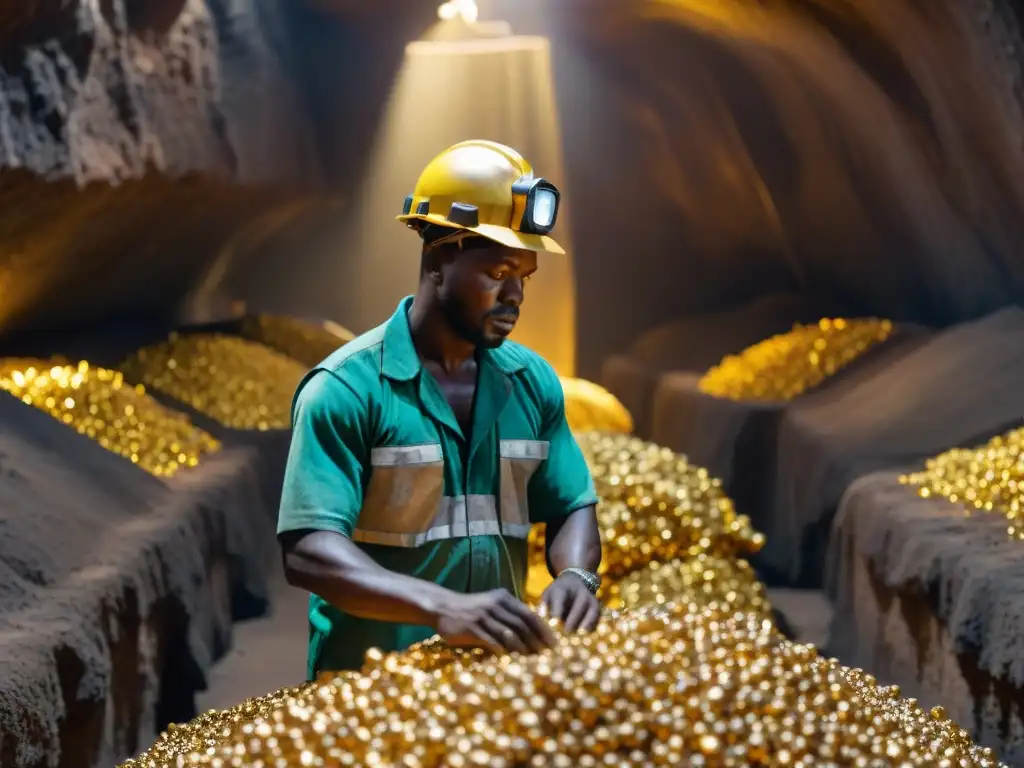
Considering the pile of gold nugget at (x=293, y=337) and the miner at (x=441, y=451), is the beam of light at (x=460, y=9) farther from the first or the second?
the miner at (x=441, y=451)

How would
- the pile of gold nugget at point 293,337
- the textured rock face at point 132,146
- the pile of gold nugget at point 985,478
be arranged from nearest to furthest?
the pile of gold nugget at point 985,478 → the textured rock face at point 132,146 → the pile of gold nugget at point 293,337

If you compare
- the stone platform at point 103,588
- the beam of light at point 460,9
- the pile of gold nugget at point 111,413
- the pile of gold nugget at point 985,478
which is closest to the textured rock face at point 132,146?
the pile of gold nugget at point 111,413

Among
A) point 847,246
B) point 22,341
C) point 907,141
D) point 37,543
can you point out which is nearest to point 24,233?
point 22,341

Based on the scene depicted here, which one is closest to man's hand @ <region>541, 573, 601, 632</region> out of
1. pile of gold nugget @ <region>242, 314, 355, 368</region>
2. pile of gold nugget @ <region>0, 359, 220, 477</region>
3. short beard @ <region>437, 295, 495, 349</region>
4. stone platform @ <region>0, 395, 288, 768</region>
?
short beard @ <region>437, 295, 495, 349</region>

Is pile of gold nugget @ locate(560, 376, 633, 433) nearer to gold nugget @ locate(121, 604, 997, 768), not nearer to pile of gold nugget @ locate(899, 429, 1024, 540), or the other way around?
pile of gold nugget @ locate(899, 429, 1024, 540)

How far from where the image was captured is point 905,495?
562 cm

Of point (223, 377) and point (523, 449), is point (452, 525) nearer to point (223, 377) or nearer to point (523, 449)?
point (523, 449)

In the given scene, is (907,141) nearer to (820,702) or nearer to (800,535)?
(800,535)

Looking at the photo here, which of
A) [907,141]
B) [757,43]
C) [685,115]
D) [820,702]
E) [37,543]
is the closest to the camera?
[820,702]

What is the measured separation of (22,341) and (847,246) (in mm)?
5524

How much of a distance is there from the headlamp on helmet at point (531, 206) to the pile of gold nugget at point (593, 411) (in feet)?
22.3

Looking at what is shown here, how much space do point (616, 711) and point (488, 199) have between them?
91 cm

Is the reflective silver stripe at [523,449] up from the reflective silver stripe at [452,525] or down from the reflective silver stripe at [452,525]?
up

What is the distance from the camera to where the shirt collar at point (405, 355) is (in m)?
2.44
